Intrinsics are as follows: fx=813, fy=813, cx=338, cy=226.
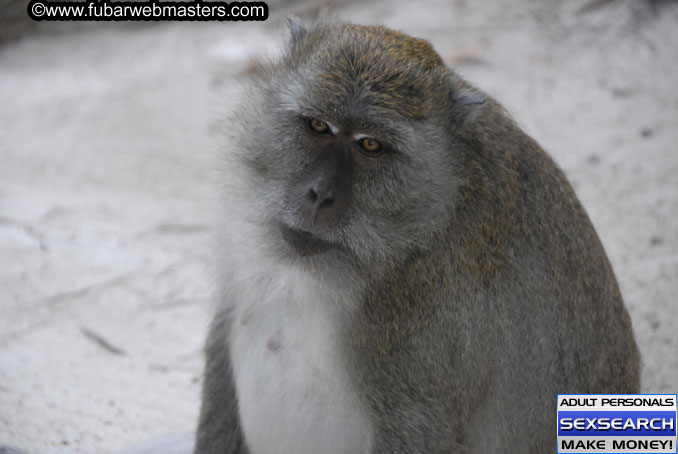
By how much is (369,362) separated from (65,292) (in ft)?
11.5

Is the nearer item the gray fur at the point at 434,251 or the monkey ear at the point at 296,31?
the gray fur at the point at 434,251

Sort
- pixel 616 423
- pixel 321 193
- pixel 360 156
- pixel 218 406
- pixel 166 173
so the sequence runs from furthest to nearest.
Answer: pixel 166 173 → pixel 218 406 → pixel 616 423 → pixel 360 156 → pixel 321 193

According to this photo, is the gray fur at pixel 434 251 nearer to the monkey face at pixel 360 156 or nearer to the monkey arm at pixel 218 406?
the monkey face at pixel 360 156

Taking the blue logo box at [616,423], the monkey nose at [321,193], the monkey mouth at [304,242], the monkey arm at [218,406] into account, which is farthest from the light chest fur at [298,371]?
the blue logo box at [616,423]

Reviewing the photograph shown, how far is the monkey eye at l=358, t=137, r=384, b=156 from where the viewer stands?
318 cm

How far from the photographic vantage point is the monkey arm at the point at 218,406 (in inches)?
159

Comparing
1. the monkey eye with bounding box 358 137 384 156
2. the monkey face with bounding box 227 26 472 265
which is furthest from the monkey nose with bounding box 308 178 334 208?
the monkey eye with bounding box 358 137 384 156

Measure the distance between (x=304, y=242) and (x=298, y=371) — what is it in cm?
60

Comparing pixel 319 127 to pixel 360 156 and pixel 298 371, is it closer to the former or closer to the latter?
pixel 360 156

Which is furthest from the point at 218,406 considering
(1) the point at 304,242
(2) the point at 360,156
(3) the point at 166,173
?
(3) the point at 166,173

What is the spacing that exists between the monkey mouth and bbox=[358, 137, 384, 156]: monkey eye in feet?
1.29

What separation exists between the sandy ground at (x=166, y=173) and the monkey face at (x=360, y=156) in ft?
1.98

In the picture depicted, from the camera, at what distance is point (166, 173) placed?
7.62 m

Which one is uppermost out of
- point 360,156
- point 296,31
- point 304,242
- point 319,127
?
point 296,31
